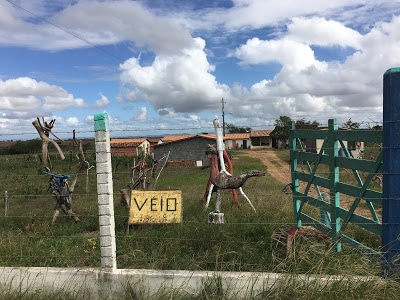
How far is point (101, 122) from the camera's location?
12.1ft

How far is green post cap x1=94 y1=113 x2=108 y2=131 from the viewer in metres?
3.69

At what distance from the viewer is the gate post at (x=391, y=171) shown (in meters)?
3.46

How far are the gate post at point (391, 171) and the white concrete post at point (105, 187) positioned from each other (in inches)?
108

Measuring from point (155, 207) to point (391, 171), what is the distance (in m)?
4.52

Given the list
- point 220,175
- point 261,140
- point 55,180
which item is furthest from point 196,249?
point 261,140

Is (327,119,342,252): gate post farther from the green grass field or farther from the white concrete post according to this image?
the white concrete post

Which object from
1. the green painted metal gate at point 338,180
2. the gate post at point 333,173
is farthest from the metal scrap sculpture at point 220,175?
the gate post at point 333,173

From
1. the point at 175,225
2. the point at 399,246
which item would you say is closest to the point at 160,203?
the point at 175,225

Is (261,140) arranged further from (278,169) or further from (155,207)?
(155,207)

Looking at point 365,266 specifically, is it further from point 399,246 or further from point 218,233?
point 218,233

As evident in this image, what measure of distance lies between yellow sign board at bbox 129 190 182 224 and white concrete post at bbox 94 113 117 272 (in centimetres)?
279

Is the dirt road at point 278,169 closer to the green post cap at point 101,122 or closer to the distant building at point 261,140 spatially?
the green post cap at point 101,122

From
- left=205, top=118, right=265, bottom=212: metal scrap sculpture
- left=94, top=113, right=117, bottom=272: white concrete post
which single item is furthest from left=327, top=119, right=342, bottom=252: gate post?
left=94, top=113, right=117, bottom=272: white concrete post

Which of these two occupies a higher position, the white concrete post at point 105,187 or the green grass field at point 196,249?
the white concrete post at point 105,187
